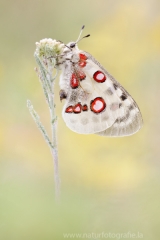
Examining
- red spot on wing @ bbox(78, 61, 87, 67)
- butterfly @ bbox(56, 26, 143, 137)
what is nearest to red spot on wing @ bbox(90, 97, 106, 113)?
butterfly @ bbox(56, 26, 143, 137)

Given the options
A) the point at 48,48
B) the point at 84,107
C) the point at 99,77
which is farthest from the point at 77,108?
the point at 48,48

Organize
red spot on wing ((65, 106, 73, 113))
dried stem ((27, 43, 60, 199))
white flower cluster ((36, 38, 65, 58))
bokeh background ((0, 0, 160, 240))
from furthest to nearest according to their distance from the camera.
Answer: red spot on wing ((65, 106, 73, 113)), white flower cluster ((36, 38, 65, 58)), dried stem ((27, 43, 60, 199)), bokeh background ((0, 0, 160, 240))

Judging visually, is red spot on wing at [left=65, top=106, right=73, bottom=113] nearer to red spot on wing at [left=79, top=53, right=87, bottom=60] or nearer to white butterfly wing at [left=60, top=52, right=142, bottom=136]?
white butterfly wing at [left=60, top=52, right=142, bottom=136]

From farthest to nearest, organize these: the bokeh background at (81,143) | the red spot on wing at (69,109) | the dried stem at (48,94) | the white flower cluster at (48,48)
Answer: the red spot on wing at (69,109) → the white flower cluster at (48,48) → the dried stem at (48,94) → the bokeh background at (81,143)

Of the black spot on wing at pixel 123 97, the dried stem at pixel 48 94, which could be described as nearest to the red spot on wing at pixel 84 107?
the black spot on wing at pixel 123 97

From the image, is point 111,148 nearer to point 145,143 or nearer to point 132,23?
point 145,143

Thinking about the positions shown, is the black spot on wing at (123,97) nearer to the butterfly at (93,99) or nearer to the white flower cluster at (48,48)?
the butterfly at (93,99)

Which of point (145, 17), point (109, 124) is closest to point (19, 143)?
point (109, 124)
